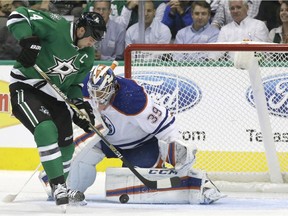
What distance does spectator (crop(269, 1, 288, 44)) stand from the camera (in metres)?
6.14

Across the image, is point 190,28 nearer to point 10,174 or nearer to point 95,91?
point 10,174

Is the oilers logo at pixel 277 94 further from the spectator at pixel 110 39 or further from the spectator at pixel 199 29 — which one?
the spectator at pixel 110 39

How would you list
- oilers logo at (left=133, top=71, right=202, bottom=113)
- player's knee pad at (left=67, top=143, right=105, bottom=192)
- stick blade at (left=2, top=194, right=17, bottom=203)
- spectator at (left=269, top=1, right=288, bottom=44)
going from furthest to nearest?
spectator at (left=269, top=1, right=288, bottom=44)
oilers logo at (left=133, top=71, right=202, bottom=113)
player's knee pad at (left=67, top=143, right=105, bottom=192)
stick blade at (left=2, top=194, right=17, bottom=203)

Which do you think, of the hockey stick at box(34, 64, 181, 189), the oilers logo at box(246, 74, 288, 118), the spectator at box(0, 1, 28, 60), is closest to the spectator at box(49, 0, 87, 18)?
the spectator at box(0, 1, 28, 60)

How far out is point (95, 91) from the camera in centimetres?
439

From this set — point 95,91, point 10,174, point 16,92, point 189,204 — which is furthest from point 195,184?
point 10,174

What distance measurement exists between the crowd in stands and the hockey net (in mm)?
569

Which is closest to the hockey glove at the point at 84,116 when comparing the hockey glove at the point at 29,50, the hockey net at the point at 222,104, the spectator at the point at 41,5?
the hockey glove at the point at 29,50

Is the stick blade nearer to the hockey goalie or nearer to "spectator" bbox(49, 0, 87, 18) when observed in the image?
the hockey goalie

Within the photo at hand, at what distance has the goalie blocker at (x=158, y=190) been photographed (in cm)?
455

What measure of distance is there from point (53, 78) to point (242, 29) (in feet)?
7.44

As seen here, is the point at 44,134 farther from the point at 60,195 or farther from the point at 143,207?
the point at 143,207

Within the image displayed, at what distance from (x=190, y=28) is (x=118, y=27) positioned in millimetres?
542

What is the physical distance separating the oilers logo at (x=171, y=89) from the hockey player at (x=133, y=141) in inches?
33.6
